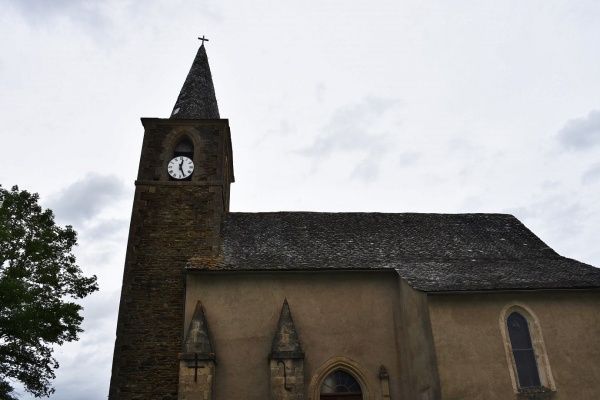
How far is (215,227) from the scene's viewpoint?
622 inches

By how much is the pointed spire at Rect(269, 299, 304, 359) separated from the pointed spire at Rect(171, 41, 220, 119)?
398 inches

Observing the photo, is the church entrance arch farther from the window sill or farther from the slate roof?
the window sill

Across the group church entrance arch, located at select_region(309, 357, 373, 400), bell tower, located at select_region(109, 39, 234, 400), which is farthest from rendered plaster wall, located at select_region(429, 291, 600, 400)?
bell tower, located at select_region(109, 39, 234, 400)

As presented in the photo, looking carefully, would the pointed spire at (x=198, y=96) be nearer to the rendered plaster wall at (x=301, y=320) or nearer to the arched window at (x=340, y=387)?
the rendered plaster wall at (x=301, y=320)

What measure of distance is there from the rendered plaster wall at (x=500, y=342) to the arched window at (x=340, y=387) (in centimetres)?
285

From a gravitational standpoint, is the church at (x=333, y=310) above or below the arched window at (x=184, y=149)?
below

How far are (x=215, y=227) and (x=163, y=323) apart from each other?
369 centimetres

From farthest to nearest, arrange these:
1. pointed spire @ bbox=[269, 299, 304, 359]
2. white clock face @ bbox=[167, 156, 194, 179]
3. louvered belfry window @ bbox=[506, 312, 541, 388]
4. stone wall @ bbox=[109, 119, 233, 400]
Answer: white clock face @ bbox=[167, 156, 194, 179] < stone wall @ bbox=[109, 119, 233, 400] < pointed spire @ bbox=[269, 299, 304, 359] < louvered belfry window @ bbox=[506, 312, 541, 388]

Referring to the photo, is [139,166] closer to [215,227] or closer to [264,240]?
[215,227]

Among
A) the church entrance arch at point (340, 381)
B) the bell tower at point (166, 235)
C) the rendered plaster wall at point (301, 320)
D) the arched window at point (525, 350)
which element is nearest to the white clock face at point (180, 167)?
the bell tower at point (166, 235)

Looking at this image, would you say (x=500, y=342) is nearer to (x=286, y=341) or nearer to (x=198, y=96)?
(x=286, y=341)

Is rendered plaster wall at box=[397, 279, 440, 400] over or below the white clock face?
below

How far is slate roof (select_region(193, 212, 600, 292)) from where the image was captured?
13.3 m

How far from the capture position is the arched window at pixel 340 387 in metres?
13.0
